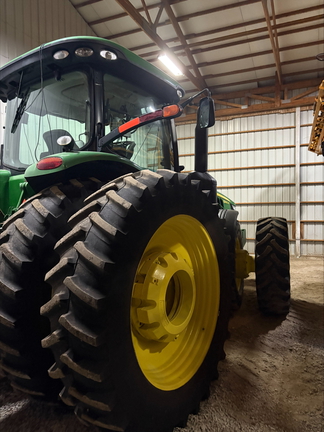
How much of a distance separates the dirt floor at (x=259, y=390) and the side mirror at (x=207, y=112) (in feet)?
6.29

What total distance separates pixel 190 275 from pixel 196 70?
36.1ft

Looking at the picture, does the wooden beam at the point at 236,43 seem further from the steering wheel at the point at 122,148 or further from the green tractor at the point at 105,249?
the steering wheel at the point at 122,148

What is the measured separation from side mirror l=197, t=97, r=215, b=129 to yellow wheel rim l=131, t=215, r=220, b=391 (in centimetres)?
85

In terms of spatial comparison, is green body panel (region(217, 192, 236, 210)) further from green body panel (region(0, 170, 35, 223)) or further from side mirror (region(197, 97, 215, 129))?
green body panel (region(0, 170, 35, 223))

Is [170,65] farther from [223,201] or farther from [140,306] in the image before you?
[140,306]

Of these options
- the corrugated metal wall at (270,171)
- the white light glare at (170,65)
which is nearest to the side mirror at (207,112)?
the white light glare at (170,65)

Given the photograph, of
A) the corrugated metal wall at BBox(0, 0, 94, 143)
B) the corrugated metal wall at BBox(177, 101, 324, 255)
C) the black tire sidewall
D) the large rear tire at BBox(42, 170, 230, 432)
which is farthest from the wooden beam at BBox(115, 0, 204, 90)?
the black tire sidewall

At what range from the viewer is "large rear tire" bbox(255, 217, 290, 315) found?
3.72 m

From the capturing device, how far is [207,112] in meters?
2.41

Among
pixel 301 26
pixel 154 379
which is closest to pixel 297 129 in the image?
pixel 301 26

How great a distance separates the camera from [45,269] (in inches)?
64.8

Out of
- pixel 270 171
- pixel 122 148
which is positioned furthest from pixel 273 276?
pixel 270 171

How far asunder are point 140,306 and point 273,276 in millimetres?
2490

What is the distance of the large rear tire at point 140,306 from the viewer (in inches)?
49.8
